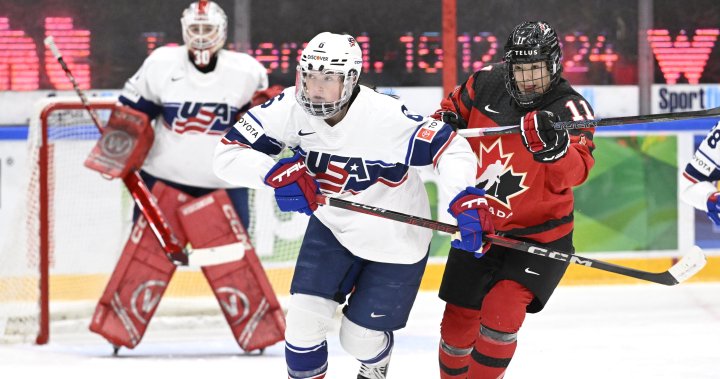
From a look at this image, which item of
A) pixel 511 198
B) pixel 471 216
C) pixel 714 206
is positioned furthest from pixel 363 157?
pixel 714 206

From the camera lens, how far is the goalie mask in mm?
4523

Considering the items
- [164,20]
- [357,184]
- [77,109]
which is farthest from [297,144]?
[164,20]

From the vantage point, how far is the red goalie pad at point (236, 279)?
4602 mm

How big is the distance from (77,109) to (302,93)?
2.05 meters

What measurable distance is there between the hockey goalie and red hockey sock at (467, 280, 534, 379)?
1445 millimetres

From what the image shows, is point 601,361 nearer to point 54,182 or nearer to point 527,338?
point 527,338

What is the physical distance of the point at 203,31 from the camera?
4523mm

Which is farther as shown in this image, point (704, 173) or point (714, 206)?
point (704, 173)

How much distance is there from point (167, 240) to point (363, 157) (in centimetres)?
155

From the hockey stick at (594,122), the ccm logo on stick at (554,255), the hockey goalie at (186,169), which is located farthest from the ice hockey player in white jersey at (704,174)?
the hockey goalie at (186,169)

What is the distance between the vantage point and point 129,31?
18.1ft

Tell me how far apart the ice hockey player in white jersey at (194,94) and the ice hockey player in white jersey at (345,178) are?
135 cm

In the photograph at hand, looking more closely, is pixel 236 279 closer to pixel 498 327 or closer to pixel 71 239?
pixel 71 239

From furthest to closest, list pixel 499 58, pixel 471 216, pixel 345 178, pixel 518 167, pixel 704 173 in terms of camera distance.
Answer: pixel 499 58
pixel 704 173
pixel 518 167
pixel 345 178
pixel 471 216
